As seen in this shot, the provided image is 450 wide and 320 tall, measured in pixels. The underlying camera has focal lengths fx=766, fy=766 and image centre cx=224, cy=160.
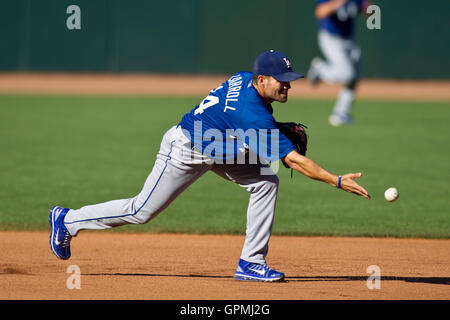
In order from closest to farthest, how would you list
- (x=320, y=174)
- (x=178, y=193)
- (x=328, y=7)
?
(x=320, y=174)
(x=178, y=193)
(x=328, y=7)

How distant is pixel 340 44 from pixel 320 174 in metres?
10.8

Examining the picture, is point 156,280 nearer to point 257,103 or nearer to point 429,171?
point 257,103

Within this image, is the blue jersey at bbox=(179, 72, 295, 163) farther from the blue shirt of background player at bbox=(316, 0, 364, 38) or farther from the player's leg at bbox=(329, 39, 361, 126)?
the player's leg at bbox=(329, 39, 361, 126)

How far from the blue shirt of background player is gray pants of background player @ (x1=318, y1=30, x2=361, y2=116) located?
0.11 meters

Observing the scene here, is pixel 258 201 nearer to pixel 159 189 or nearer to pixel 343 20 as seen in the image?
pixel 159 189

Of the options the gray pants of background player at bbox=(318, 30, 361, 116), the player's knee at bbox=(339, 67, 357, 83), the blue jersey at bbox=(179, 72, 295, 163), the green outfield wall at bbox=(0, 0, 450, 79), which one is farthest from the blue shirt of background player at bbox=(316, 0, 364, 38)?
the blue jersey at bbox=(179, 72, 295, 163)

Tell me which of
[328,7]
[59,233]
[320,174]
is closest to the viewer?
[320,174]

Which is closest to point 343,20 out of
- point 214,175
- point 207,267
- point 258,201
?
point 214,175

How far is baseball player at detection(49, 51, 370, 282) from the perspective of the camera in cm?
531

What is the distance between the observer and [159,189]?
18.1ft

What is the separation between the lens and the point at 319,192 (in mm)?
10016

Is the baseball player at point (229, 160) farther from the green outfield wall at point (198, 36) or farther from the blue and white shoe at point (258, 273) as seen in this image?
the green outfield wall at point (198, 36)

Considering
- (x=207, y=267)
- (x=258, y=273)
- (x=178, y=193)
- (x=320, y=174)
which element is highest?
(x=320, y=174)

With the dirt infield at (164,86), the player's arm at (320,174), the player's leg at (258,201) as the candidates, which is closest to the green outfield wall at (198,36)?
the dirt infield at (164,86)
